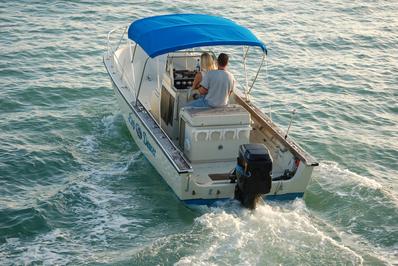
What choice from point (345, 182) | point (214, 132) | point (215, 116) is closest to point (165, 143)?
point (214, 132)

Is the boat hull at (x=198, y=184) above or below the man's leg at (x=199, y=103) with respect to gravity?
below

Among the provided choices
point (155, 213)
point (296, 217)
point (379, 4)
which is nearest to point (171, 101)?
point (155, 213)

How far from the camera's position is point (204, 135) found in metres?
9.74

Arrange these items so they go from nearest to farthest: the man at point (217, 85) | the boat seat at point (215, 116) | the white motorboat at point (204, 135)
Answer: the white motorboat at point (204, 135)
the boat seat at point (215, 116)
the man at point (217, 85)

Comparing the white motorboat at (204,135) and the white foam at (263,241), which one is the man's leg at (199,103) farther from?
the white foam at (263,241)

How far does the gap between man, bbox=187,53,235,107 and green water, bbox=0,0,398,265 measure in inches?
61.6

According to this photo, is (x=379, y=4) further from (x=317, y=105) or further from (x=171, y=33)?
(x=171, y=33)

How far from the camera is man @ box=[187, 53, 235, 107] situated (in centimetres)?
981

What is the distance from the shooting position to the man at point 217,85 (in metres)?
9.81

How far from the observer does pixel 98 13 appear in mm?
19031

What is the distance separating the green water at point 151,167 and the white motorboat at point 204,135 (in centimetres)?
35

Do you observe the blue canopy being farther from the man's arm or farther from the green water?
the green water

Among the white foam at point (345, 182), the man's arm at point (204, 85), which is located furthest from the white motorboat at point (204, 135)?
the white foam at point (345, 182)

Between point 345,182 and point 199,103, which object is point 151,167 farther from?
point 345,182
